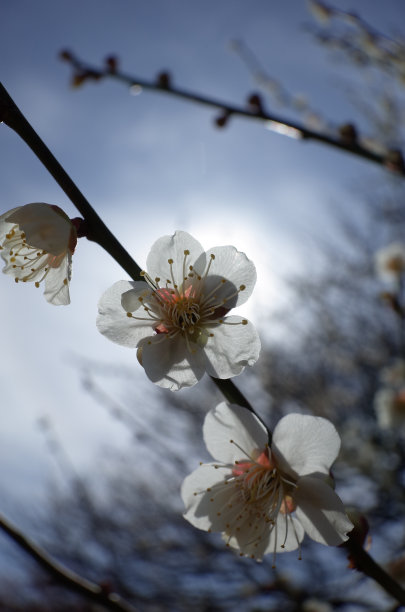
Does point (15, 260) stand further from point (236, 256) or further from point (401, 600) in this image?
point (401, 600)

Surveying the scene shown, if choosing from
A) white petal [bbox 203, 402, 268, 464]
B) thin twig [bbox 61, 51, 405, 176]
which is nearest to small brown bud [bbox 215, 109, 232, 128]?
thin twig [bbox 61, 51, 405, 176]

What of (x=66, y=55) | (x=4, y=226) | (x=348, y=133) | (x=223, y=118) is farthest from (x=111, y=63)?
(x=4, y=226)

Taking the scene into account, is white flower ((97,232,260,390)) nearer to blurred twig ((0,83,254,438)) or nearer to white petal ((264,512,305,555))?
blurred twig ((0,83,254,438))

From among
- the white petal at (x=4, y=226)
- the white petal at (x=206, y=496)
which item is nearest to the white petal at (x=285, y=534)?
the white petal at (x=206, y=496)

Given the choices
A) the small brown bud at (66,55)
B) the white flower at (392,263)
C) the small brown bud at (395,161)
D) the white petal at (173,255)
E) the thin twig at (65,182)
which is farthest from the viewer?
the white flower at (392,263)

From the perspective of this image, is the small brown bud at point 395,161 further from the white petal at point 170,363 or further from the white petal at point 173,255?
the white petal at point 170,363

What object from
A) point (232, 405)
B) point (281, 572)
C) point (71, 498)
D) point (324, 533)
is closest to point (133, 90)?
point (232, 405)

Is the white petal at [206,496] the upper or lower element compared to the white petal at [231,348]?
lower

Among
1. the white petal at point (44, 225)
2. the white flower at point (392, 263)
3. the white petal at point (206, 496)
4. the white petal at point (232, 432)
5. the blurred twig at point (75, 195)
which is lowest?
the white petal at point (206, 496)

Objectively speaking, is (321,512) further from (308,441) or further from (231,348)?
(231,348)
